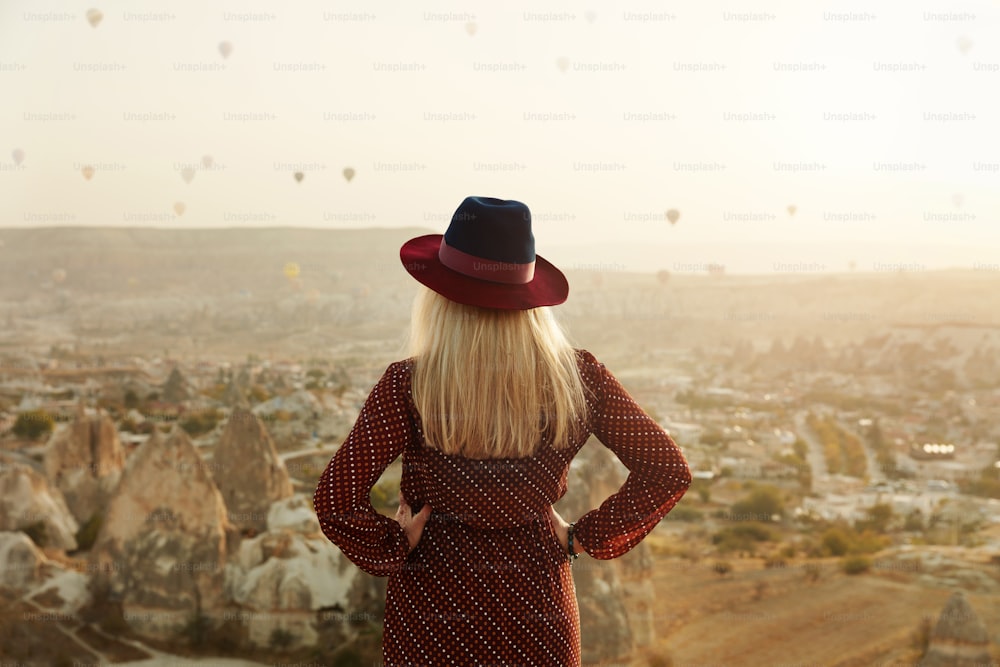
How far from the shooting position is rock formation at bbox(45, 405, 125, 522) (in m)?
3.25

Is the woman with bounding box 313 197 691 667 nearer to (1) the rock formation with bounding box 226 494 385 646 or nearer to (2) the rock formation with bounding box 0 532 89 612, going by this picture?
(1) the rock formation with bounding box 226 494 385 646

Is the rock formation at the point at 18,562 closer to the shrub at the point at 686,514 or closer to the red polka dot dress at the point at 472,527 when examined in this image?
the red polka dot dress at the point at 472,527

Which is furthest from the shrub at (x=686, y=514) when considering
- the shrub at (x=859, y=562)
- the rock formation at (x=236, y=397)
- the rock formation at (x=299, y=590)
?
the rock formation at (x=236, y=397)

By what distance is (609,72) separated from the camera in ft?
10.2

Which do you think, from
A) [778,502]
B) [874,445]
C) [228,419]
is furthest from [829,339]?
[228,419]

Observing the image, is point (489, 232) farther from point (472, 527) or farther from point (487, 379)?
point (472, 527)

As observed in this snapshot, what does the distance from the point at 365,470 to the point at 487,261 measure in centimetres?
43

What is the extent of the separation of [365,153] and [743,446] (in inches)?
67.5

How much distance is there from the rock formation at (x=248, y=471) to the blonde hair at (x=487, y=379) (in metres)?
1.79

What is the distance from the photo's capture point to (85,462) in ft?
10.7

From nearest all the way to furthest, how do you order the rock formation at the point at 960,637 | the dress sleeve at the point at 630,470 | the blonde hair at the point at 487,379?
1. the blonde hair at the point at 487,379
2. the dress sleeve at the point at 630,470
3. the rock formation at the point at 960,637

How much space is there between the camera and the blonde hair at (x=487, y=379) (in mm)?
1553

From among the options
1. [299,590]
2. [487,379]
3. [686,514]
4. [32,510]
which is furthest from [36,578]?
[487,379]

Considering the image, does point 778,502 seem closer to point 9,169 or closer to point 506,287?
point 506,287
